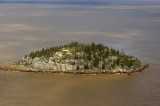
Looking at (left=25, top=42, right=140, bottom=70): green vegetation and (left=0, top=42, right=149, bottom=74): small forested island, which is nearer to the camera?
(left=0, top=42, right=149, bottom=74): small forested island

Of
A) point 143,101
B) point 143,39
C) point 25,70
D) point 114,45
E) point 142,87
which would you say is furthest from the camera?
point 143,39

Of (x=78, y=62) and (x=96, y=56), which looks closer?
(x=78, y=62)

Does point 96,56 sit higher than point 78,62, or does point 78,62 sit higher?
point 96,56

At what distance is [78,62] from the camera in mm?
46719

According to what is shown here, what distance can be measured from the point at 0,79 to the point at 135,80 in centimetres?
1733

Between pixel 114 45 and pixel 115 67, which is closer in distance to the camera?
pixel 115 67

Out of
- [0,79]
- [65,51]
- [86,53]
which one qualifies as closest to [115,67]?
[86,53]

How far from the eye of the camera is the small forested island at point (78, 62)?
4603cm

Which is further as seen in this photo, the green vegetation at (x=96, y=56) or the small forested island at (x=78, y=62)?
the green vegetation at (x=96, y=56)

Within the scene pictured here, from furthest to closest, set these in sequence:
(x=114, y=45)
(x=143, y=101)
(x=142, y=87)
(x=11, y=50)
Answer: (x=114, y=45), (x=11, y=50), (x=142, y=87), (x=143, y=101)

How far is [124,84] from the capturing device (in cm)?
4047

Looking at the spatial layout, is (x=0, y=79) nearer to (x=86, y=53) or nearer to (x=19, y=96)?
(x=19, y=96)

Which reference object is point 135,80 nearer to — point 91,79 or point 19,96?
point 91,79

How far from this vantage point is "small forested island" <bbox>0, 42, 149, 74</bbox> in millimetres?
46031
